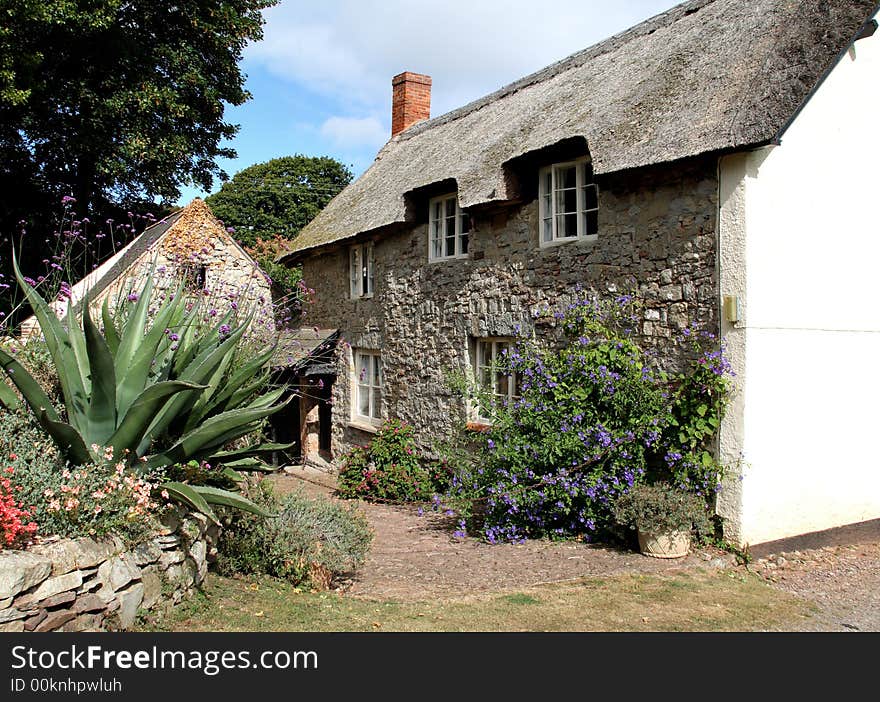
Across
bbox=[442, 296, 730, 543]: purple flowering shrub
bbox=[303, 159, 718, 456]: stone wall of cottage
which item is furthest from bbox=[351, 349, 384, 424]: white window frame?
bbox=[442, 296, 730, 543]: purple flowering shrub

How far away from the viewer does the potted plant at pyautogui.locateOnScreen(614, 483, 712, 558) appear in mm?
7289

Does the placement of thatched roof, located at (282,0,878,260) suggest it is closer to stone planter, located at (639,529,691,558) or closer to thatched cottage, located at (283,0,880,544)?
thatched cottage, located at (283,0,880,544)

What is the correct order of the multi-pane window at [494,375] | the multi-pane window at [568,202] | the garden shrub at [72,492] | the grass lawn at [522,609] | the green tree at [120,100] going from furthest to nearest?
1. the green tree at [120,100]
2. the multi-pane window at [494,375]
3. the multi-pane window at [568,202]
4. the grass lawn at [522,609]
5. the garden shrub at [72,492]

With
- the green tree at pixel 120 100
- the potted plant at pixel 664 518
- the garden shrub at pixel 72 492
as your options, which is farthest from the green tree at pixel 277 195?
the garden shrub at pixel 72 492

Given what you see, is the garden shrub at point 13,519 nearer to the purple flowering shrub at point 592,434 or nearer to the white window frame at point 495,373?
the purple flowering shrub at point 592,434

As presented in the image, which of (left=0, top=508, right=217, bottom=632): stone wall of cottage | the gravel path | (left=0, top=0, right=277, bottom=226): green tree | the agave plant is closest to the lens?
(left=0, top=508, right=217, bottom=632): stone wall of cottage

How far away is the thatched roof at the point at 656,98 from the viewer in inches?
290

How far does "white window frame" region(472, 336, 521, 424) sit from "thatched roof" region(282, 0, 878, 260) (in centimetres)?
198

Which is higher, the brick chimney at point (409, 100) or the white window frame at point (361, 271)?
the brick chimney at point (409, 100)

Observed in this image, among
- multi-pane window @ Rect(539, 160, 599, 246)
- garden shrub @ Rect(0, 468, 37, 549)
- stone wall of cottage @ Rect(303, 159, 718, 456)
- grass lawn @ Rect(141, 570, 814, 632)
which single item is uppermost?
multi-pane window @ Rect(539, 160, 599, 246)

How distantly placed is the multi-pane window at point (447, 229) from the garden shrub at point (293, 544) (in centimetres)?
561

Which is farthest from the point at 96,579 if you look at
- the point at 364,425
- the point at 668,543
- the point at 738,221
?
the point at 364,425

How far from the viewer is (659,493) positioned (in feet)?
24.4

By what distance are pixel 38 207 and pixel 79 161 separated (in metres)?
1.86
